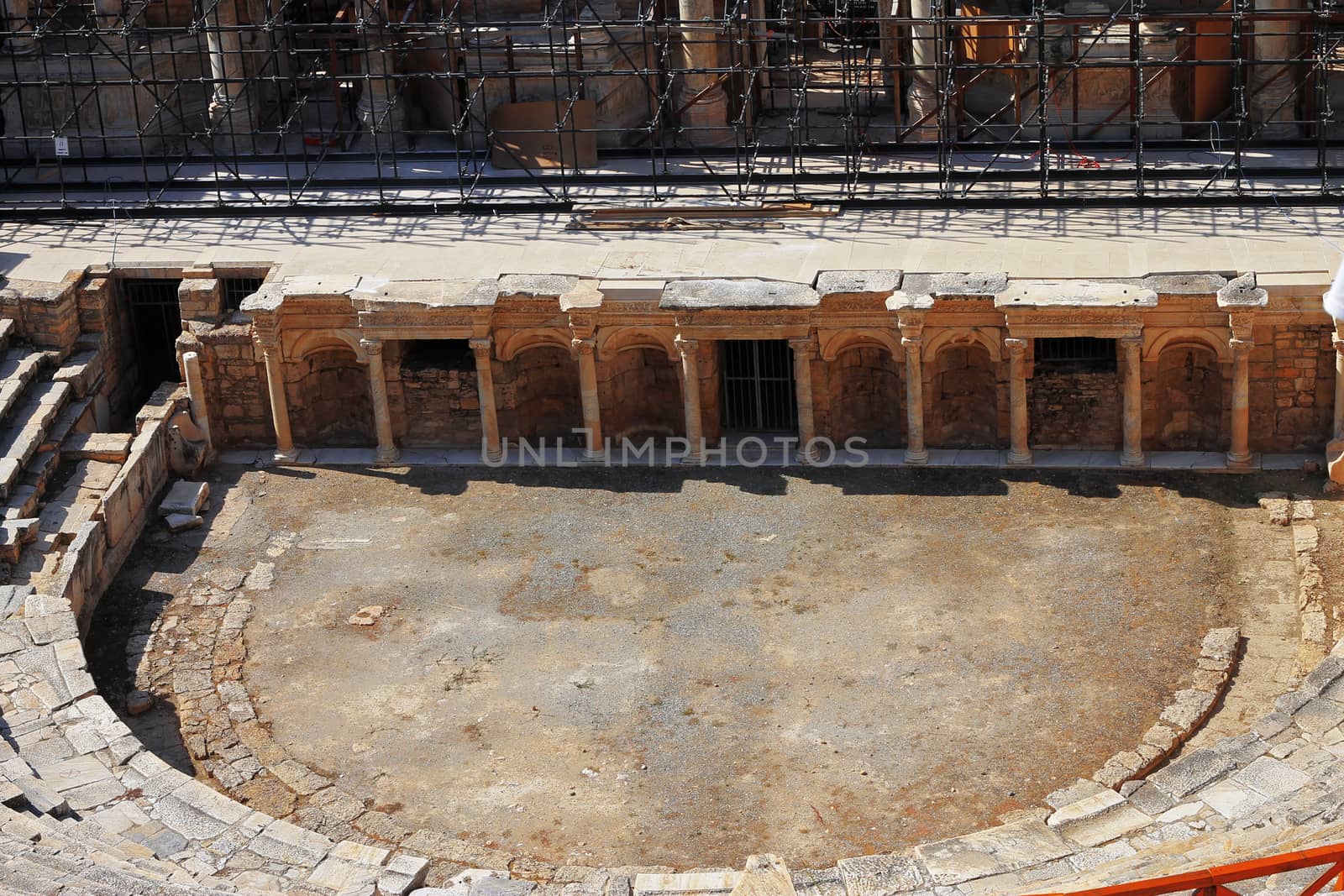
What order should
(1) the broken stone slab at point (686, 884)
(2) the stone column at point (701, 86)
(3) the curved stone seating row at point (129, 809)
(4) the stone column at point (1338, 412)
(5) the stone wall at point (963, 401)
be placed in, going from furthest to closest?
(2) the stone column at point (701, 86) < (5) the stone wall at point (963, 401) < (4) the stone column at point (1338, 412) < (3) the curved stone seating row at point (129, 809) < (1) the broken stone slab at point (686, 884)

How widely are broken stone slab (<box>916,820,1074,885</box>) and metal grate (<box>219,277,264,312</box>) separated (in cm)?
1622

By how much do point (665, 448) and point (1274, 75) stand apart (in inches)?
493

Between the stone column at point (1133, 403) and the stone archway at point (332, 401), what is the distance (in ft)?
36.6

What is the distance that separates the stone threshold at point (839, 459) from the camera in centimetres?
3331

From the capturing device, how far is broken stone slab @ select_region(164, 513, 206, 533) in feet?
109

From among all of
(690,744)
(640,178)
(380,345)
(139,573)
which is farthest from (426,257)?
(690,744)

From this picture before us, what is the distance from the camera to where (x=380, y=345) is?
3462 cm

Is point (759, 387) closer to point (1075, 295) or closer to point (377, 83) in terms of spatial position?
point (1075, 295)

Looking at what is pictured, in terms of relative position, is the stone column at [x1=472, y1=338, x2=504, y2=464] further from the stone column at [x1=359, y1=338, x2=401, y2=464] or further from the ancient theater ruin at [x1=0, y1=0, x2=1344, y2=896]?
the stone column at [x1=359, y1=338, x2=401, y2=464]

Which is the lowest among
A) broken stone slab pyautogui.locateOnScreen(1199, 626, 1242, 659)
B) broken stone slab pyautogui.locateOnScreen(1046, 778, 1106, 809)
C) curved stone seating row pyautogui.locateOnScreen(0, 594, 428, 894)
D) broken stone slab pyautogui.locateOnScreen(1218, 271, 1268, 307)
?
broken stone slab pyautogui.locateOnScreen(1046, 778, 1106, 809)

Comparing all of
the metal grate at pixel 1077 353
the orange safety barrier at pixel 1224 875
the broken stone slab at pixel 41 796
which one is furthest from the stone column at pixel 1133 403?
the broken stone slab at pixel 41 796

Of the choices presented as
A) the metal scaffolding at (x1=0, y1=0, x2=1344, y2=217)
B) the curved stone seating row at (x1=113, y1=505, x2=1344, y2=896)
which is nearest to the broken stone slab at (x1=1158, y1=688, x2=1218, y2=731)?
the curved stone seating row at (x1=113, y1=505, x2=1344, y2=896)

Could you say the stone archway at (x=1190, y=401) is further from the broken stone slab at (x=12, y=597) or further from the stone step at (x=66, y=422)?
the broken stone slab at (x=12, y=597)

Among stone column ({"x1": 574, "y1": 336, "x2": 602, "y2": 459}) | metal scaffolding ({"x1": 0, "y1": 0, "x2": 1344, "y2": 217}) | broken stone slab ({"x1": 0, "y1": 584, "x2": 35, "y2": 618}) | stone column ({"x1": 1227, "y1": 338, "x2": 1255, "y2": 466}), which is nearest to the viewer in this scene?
broken stone slab ({"x1": 0, "y1": 584, "x2": 35, "y2": 618})
